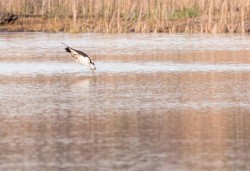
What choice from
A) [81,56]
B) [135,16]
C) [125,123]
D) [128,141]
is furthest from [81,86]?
[135,16]

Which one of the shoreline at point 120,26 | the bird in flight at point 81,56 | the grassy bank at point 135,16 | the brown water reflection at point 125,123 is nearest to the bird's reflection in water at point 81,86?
the brown water reflection at point 125,123

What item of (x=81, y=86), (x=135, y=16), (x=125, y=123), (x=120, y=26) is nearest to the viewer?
(x=125, y=123)

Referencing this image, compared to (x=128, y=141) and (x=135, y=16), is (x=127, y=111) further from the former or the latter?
(x=135, y=16)

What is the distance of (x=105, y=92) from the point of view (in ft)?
52.2

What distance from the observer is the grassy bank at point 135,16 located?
32.4m

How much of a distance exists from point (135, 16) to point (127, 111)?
21551 mm

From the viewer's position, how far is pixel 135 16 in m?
34.7

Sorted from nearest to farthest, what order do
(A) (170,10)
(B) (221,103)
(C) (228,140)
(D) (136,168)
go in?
(D) (136,168) < (C) (228,140) < (B) (221,103) < (A) (170,10)

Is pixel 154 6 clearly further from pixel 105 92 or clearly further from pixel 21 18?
pixel 105 92

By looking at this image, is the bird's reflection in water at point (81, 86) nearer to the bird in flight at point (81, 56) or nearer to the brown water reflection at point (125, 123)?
the brown water reflection at point (125, 123)

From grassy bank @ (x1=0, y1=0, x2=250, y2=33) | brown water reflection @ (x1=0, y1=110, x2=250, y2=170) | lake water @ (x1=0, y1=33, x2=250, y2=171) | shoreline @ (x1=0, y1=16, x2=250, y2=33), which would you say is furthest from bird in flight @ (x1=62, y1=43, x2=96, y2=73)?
shoreline @ (x1=0, y1=16, x2=250, y2=33)

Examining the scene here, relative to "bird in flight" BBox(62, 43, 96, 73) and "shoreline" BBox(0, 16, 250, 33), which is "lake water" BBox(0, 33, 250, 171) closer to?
"bird in flight" BBox(62, 43, 96, 73)

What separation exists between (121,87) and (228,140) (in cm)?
598

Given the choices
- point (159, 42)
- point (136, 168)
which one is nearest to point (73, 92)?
point (136, 168)
